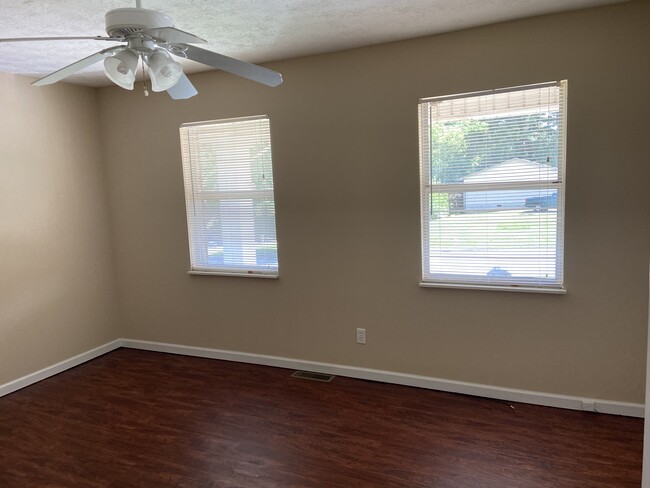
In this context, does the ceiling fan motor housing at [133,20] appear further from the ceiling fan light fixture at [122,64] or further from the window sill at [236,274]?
the window sill at [236,274]

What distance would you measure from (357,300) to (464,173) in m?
1.20

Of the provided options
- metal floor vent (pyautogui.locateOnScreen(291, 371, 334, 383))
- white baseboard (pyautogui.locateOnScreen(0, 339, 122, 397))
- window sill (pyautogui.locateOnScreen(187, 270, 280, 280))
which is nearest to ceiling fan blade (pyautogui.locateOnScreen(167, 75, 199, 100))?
window sill (pyautogui.locateOnScreen(187, 270, 280, 280))

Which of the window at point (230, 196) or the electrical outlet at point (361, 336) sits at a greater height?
the window at point (230, 196)

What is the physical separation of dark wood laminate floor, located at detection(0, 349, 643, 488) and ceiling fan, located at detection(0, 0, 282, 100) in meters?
1.96

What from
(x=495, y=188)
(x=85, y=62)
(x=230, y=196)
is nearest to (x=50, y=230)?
(x=230, y=196)

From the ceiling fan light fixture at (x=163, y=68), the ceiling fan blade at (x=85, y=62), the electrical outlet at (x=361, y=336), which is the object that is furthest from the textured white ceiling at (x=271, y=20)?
the electrical outlet at (x=361, y=336)

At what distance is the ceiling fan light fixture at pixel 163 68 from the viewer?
1.75 metres

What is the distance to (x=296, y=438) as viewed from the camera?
8.80 feet

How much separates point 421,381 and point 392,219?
1199 mm

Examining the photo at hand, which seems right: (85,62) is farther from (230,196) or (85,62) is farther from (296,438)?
(296,438)

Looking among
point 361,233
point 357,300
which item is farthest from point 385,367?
point 361,233

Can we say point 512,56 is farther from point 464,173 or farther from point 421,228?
point 421,228

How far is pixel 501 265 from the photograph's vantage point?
297 cm

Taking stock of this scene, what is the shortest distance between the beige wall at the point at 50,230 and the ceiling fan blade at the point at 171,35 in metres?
2.50
